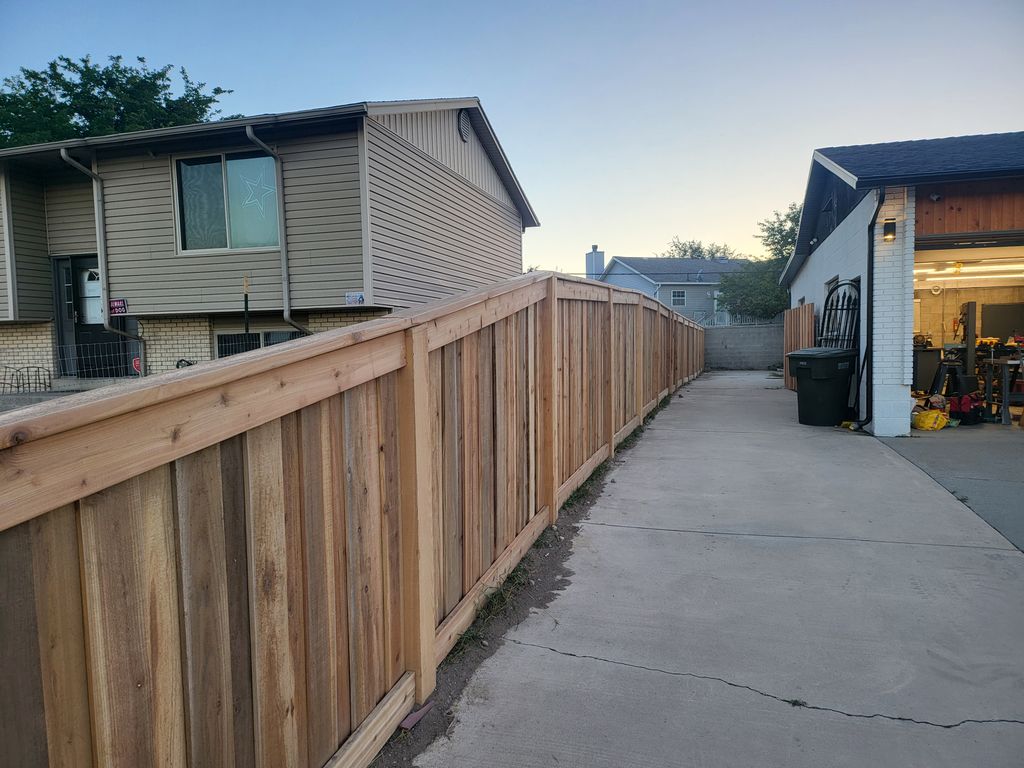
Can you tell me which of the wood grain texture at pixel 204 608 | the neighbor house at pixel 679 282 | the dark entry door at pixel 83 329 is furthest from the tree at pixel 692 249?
the wood grain texture at pixel 204 608

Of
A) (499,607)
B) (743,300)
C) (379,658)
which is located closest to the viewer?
(379,658)

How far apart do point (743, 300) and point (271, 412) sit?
37.7 m

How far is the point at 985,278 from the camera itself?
1383 centimetres

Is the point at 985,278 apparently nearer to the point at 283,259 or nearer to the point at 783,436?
the point at 783,436

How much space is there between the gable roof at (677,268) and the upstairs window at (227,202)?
1287 inches

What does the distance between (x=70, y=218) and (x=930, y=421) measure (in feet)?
55.3

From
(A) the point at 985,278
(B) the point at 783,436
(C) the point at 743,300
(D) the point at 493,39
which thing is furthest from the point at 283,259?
(C) the point at 743,300

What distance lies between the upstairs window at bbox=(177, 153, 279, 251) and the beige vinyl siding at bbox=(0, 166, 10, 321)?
4188 mm

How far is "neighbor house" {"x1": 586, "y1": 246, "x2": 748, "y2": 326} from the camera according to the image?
41.3m

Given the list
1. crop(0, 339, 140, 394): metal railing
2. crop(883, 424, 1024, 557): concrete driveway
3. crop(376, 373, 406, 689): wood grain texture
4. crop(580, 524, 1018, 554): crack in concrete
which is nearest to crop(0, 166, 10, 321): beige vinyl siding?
crop(0, 339, 140, 394): metal railing

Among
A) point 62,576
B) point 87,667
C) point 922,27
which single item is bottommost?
point 87,667

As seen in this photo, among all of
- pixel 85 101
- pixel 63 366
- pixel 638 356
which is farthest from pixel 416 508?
pixel 85 101

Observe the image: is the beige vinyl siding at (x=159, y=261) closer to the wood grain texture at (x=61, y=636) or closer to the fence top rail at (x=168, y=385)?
the fence top rail at (x=168, y=385)

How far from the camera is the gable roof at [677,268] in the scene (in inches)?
1660
